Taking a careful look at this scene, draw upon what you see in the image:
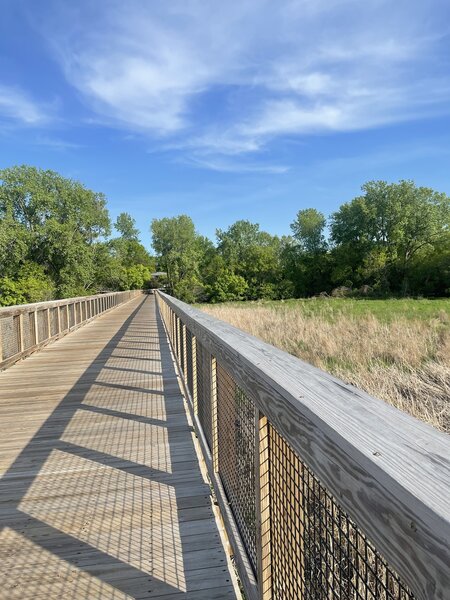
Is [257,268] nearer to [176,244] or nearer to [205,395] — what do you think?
[176,244]

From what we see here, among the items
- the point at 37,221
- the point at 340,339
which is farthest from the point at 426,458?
the point at 37,221

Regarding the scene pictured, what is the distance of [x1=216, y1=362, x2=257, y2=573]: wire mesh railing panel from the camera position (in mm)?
2145

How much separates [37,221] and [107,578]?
44.2m

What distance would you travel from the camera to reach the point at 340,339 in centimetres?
1257

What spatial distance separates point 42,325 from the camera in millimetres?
10008

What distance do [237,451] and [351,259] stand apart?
57.4m

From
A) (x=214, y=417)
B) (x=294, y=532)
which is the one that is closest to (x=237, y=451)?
(x=214, y=417)

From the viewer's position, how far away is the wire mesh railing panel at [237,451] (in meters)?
2.15

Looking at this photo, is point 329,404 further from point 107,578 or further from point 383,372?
point 383,372

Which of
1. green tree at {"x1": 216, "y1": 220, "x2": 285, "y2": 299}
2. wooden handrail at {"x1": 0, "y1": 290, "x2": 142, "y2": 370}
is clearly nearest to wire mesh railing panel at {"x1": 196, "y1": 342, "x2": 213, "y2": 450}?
wooden handrail at {"x1": 0, "y1": 290, "x2": 142, "y2": 370}

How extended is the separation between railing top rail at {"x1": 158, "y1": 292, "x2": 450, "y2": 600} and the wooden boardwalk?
54.3 inches

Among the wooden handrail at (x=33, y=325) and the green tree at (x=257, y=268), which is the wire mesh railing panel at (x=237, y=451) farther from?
the green tree at (x=257, y=268)

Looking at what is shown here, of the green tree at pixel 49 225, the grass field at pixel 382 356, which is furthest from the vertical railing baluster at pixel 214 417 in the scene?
the green tree at pixel 49 225

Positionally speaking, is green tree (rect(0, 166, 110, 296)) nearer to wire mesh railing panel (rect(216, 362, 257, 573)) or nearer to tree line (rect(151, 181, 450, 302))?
tree line (rect(151, 181, 450, 302))
